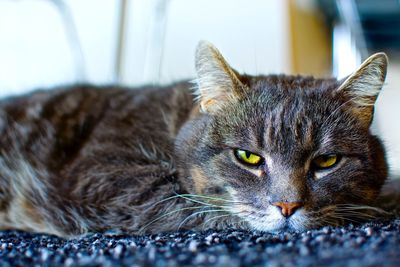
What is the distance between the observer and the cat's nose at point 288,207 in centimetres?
102

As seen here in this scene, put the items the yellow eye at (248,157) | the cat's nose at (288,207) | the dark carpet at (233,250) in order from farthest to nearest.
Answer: the yellow eye at (248,157)
the cat's nose at (288,207)
the dark carpet at (233,250)

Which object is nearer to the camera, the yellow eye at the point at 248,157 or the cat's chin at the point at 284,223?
the cat's chin at the point at 284,223

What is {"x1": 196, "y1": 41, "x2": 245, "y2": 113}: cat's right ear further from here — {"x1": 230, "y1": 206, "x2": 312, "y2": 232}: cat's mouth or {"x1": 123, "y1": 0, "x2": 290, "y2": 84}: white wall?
{"x1": 123, "y1": 0, "x2": 290, "y2": 84}: white wall

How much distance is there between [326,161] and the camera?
1.12 meters

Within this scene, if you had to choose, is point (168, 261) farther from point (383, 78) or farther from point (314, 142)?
point (383, 78)

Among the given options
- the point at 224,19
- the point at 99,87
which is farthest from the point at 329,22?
the point at 99,87

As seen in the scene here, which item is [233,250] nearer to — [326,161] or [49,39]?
[326,161]

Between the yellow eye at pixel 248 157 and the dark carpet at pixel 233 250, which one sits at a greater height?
the yellow eye at pixel 248 157

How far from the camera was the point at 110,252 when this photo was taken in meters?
0.86

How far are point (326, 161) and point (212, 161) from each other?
255 millimetres

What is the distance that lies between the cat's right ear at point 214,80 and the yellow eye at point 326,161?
0.85 ft

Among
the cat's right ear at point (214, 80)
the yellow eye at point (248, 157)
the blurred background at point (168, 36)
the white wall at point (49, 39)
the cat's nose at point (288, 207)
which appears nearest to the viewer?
the cat's nose at point (288, 207)

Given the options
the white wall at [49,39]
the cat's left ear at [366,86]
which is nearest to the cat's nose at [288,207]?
the cat's left ear at [366,86]

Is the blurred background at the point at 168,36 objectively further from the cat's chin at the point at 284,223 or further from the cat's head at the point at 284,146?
the cat's chin at the point at 284,223
